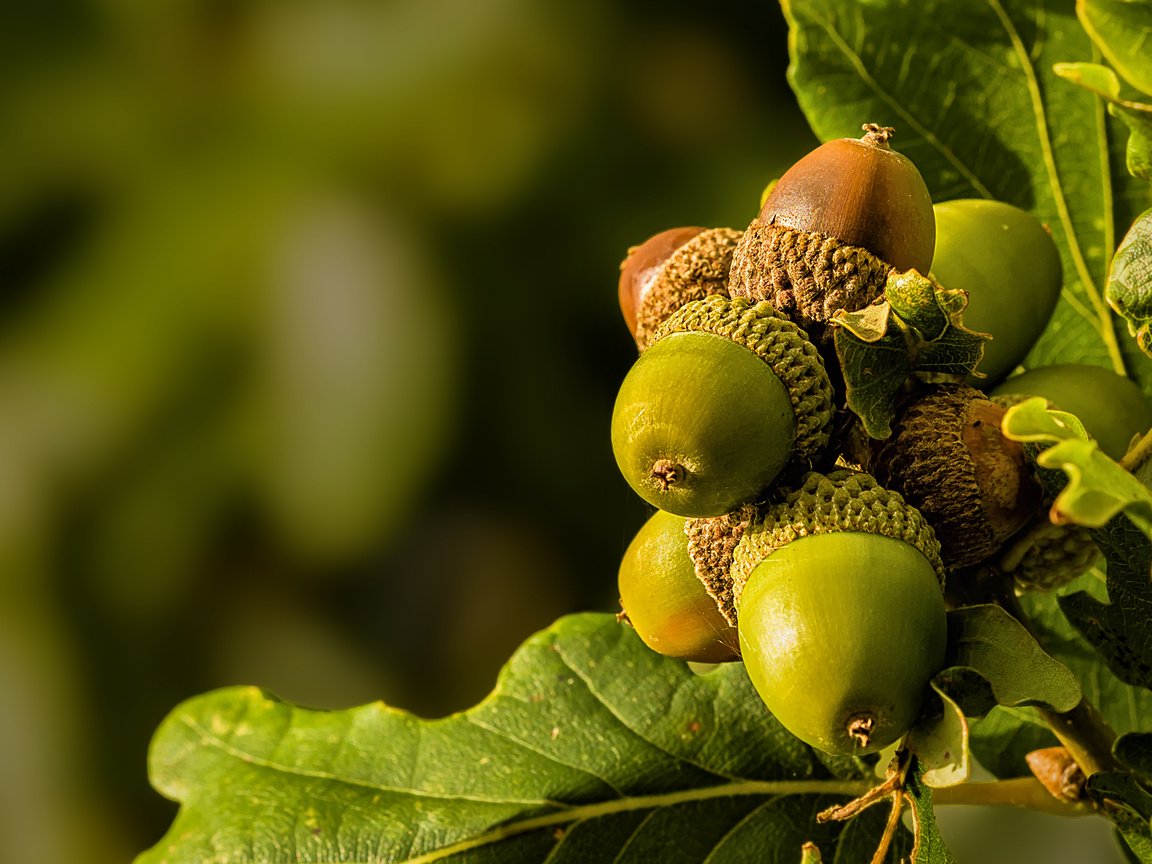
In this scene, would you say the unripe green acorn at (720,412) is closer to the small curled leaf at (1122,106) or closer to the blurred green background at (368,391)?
the small curled leaf at (1122,106)

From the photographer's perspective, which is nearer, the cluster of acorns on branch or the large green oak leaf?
the cluster of acorns on branch

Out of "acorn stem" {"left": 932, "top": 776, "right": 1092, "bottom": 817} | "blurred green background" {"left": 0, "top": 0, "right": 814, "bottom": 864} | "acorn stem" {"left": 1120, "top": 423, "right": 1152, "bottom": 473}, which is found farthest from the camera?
"blurred green background" {"left": 0, "top": 0, "right": 814, "bottom": 864}

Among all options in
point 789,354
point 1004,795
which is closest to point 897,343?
point 789,354

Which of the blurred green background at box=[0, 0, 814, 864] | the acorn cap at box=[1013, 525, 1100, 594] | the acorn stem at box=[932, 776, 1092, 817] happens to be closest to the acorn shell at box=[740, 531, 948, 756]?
the acorn cap at box=[1013, 525, 1100, 594]

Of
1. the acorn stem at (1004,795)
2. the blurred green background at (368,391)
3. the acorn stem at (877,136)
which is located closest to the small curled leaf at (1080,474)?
Answer: the acorn stem at (877,136)

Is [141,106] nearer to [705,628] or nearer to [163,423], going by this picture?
[163,423]

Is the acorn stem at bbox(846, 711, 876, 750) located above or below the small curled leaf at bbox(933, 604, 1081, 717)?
above

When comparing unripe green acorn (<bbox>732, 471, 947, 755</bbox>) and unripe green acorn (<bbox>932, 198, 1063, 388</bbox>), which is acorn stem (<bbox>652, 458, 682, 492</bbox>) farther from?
unripe green acorn (<bbox>932, 198, 1063, 388</bbox>)

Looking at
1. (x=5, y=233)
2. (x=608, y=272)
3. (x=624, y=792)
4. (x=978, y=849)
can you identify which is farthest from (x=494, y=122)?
(x=624, y=792)
